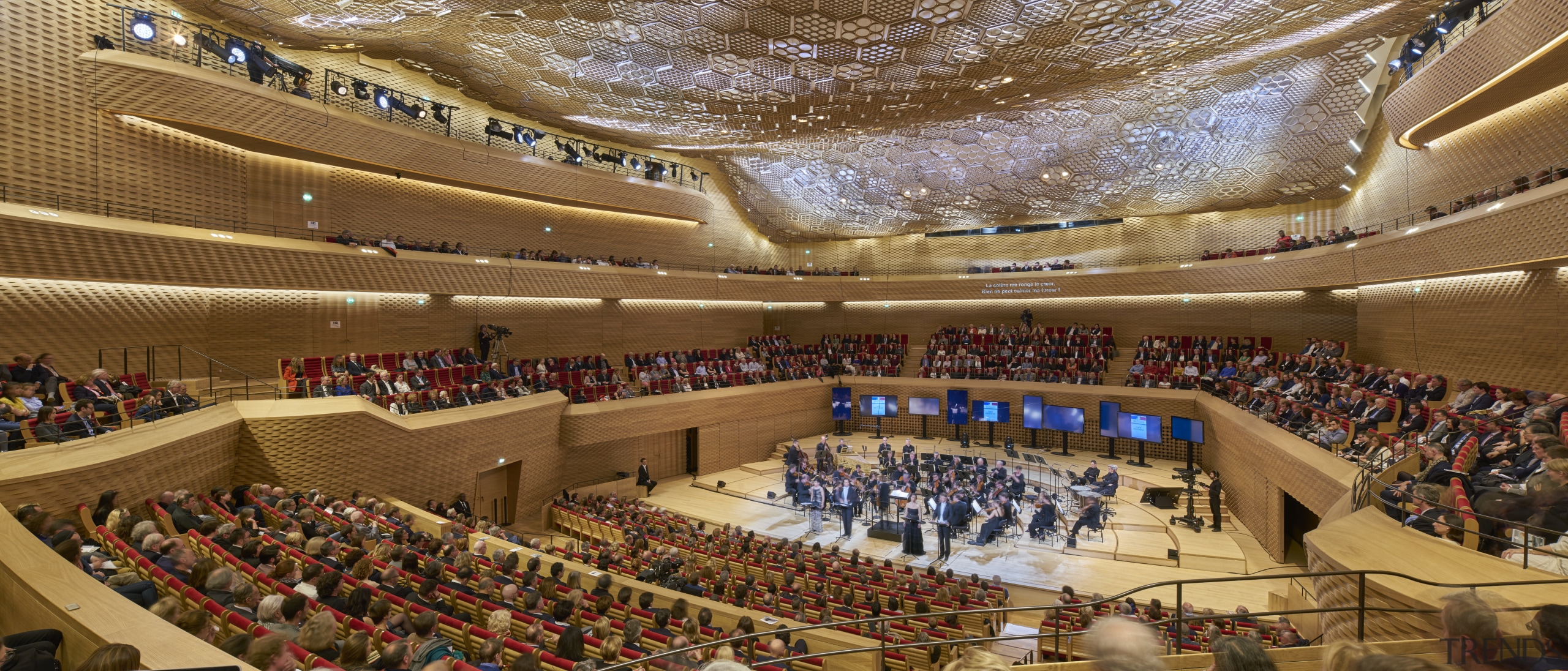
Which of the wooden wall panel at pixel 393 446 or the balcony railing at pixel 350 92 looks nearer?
the wooden wall panel at pixel 393 446

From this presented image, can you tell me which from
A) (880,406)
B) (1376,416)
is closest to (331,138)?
(880,406)

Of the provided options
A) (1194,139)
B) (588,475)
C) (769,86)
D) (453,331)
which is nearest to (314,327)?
(453,331)

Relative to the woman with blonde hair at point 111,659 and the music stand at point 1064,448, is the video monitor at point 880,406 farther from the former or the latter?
the woman with blonde hair at point 111,659

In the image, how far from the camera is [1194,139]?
1928 centimetres

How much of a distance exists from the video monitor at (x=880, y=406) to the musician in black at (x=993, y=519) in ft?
32.4

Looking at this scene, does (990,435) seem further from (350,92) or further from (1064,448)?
(350,92)

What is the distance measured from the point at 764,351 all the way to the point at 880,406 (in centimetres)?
547

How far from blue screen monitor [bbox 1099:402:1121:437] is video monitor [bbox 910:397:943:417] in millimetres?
5215

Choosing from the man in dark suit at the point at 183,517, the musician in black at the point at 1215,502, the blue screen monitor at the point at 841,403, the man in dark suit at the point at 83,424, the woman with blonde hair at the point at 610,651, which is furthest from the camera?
the blue screen monitor at the point at 841,403

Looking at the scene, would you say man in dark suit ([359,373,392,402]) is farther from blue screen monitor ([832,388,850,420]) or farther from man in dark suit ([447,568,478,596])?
blue screen monitor ([832,388,850,420])

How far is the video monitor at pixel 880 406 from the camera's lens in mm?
23797

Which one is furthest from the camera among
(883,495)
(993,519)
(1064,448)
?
(1064,448)

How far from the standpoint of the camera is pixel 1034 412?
21.6 m

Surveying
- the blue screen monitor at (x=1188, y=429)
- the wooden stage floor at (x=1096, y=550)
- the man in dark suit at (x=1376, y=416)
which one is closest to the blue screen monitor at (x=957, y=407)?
the wooden stage floor at (x=1096, y=550)
